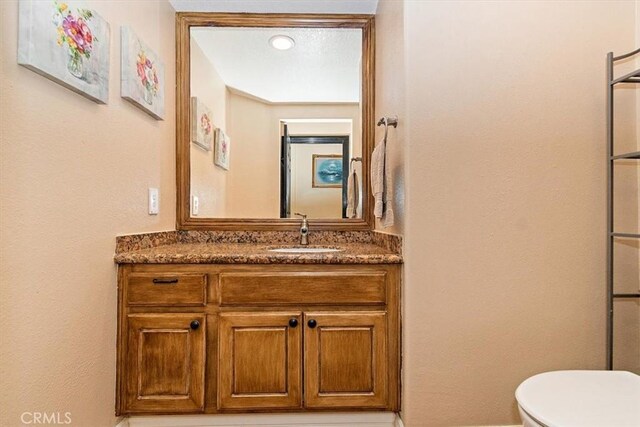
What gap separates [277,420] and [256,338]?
0.39 meters

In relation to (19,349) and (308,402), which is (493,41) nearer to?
(308,402)

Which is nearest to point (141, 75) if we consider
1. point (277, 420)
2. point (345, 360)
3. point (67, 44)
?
point (67, 44)

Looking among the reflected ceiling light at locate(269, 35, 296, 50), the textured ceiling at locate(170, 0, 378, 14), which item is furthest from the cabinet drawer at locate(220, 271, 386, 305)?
the textured ceiling at locate(170, 0, 378, 14)

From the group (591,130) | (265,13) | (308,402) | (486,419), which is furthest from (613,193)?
(265,13)

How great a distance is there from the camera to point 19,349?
1.03m

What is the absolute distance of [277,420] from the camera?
158cm

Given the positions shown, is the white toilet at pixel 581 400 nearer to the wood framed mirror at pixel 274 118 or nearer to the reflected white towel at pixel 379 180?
the reflected white towel at pixel 379 180

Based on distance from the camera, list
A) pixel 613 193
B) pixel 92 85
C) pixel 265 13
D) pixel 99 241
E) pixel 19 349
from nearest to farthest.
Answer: pixel 19 349
pixel 92 85
pixel 99 241
pixel 613 193
pixel 265 13

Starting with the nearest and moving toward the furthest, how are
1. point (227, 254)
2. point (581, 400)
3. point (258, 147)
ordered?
point (581, 400) → point (227, 254) → point (258, 147)

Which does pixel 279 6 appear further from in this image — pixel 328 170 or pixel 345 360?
pixel 345 360

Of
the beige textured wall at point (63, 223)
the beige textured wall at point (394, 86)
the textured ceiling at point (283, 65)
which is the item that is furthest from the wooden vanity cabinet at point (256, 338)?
the textured ceiling at point (283, 65)

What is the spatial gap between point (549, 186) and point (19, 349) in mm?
1945

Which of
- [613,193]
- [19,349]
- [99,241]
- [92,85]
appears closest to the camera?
[19,349]

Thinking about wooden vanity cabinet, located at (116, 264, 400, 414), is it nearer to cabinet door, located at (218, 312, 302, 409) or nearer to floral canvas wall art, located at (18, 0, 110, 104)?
cabinet door, located at (218, 312, 302, 409)
